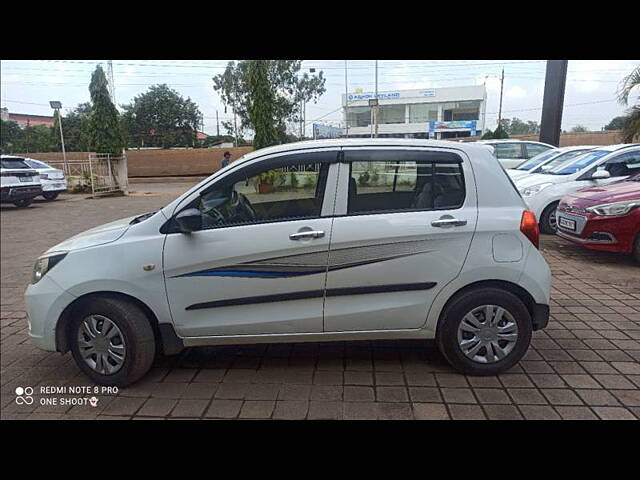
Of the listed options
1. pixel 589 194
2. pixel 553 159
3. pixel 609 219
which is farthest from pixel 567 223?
pixel 553 159

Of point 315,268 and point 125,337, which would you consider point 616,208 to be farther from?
point 125,337

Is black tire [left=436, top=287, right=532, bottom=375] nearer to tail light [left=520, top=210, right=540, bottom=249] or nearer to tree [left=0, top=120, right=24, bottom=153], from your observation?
tail light [left=520, top=210, right=540, bottom=249]

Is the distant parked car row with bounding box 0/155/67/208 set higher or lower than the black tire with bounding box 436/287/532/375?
higher

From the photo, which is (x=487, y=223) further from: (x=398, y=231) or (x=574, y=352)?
(x=574, y=352)

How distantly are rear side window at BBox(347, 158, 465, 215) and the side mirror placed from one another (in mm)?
1045

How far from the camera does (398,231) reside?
2.72 metres

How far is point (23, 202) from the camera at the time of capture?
7.15ft

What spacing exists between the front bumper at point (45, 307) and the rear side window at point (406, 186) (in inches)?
82.3

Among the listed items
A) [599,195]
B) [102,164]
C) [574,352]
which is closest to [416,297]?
[574,352]

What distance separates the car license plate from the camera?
19.1ft

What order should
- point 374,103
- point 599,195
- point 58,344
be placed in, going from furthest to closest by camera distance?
point 374,103 → point 599,195 → point 58,344

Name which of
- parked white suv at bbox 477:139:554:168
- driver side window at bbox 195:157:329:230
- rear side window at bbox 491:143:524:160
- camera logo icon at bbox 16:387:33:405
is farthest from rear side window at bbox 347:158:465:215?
rear side window at bbox 491:143:524:160

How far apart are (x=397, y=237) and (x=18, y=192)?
227 cm

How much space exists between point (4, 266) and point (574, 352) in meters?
3.97
